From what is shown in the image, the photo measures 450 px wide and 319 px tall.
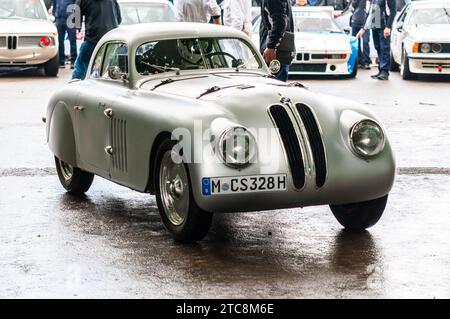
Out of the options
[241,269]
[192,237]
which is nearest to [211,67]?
[192,237]

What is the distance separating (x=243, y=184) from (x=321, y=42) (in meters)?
14.1

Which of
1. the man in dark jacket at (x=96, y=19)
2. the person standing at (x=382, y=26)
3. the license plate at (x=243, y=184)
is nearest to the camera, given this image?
the license plate at (x=243, y=184)

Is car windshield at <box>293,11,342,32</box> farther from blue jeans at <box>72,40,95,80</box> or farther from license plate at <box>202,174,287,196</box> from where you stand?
license plate at <box>202,174,287,196</box>

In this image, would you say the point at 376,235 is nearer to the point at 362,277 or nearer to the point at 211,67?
the point at 362,277

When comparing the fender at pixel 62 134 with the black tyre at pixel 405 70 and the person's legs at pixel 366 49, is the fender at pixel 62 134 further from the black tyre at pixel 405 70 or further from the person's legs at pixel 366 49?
the person's legs at pixel 366 49

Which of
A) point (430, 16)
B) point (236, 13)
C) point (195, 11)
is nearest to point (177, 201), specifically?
point (195, 11)

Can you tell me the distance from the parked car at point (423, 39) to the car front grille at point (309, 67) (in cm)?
157

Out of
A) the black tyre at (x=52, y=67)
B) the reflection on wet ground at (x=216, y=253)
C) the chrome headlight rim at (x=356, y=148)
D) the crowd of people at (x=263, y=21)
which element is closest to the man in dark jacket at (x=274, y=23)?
the crowd of people at (x=263, y=21)

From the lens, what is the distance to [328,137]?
7262mm

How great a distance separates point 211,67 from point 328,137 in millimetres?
1656

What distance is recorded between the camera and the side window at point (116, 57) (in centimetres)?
871

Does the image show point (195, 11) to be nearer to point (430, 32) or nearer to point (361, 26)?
point (430, 32)

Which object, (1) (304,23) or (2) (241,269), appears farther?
(1) (304,23)

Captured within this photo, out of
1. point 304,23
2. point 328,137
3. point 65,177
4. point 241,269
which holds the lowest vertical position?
point 304,23
